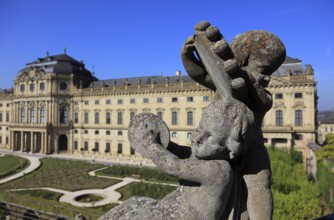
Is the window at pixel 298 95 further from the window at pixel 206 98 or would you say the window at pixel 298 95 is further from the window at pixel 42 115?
the window at pixel 42 115

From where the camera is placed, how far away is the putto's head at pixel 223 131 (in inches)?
90.1

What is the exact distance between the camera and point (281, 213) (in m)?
12.6

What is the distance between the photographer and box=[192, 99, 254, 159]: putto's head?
2.29 metres

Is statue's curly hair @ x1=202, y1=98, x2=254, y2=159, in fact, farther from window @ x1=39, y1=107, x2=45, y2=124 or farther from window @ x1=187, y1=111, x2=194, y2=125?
window @ x1=39, y1=107, x2=45, y2=124

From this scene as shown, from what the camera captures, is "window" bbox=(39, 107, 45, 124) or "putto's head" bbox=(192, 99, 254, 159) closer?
"putto's head" bbox=(192, 99, 254, 159)

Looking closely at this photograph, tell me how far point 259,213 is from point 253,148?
0.63 meters

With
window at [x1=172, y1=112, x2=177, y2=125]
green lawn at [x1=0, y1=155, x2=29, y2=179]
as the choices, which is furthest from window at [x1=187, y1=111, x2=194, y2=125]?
green lawn at [x1=0, y1=155, x2=29, y2=179]

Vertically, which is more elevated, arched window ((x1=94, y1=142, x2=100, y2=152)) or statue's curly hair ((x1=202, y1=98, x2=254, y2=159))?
statue's curly hair ((x1=202, y1=98, x2=254, y2=159))

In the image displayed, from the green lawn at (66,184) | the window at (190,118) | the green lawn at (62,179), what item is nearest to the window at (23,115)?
the green lawn at (66,184)

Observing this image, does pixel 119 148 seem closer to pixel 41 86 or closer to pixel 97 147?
pixel 97 147

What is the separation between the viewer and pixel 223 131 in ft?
7.50

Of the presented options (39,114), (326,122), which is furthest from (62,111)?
(326,122)

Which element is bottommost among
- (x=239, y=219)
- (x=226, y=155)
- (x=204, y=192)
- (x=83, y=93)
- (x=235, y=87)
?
(x=239, y=219)

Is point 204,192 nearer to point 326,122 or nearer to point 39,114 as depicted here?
point 39,114
